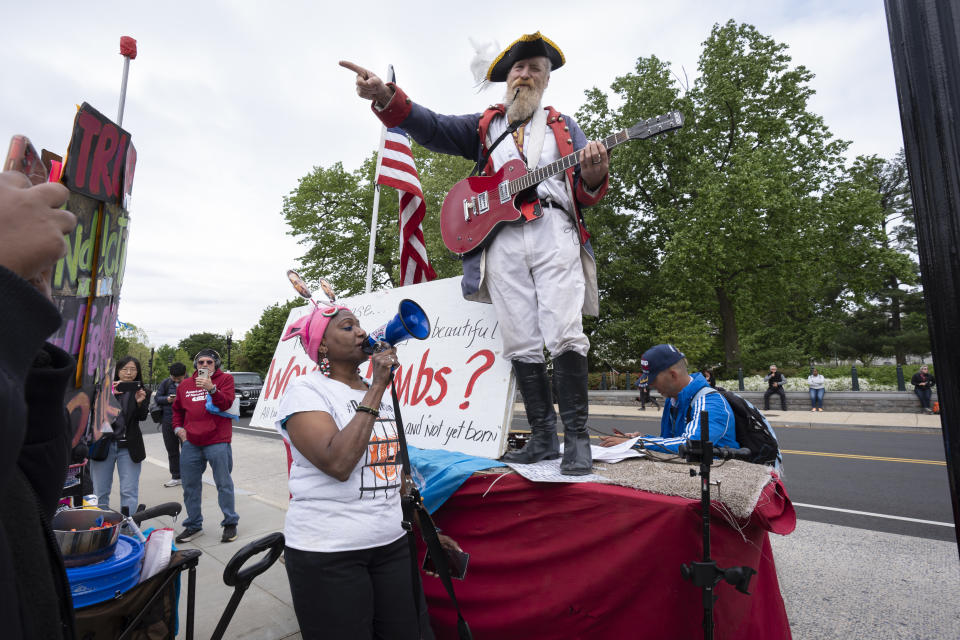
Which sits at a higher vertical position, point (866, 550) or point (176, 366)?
point (176, 366)

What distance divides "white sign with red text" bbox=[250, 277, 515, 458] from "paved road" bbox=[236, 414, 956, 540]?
13.8 ft

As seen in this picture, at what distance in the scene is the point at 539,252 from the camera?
8.16 feet

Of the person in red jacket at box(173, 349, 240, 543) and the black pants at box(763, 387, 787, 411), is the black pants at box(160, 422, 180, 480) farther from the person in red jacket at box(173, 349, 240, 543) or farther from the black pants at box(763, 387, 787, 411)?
the black pants at box(763, 387, 787, 411)

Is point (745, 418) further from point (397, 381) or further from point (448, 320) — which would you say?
point (397, 381)

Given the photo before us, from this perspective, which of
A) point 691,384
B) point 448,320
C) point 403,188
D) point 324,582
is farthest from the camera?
A: point 403,188

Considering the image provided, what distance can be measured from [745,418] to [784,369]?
2555cm

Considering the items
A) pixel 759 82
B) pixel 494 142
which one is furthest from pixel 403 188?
pixel 759 82

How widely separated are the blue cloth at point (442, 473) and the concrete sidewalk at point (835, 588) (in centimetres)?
136

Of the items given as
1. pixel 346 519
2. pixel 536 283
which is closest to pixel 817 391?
pixel 536 283

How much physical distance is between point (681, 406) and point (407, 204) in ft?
7.80

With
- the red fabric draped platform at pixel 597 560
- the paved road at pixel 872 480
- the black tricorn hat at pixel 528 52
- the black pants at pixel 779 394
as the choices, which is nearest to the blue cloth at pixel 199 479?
the red fabric draped platform at pixel 597 560

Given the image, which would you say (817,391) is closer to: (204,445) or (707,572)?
(204,445)

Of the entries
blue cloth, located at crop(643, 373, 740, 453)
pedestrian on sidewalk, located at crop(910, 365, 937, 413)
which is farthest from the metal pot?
pedestrian on sidewalk, located at crop(910, 365, 937, 413)

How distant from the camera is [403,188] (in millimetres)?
3904
